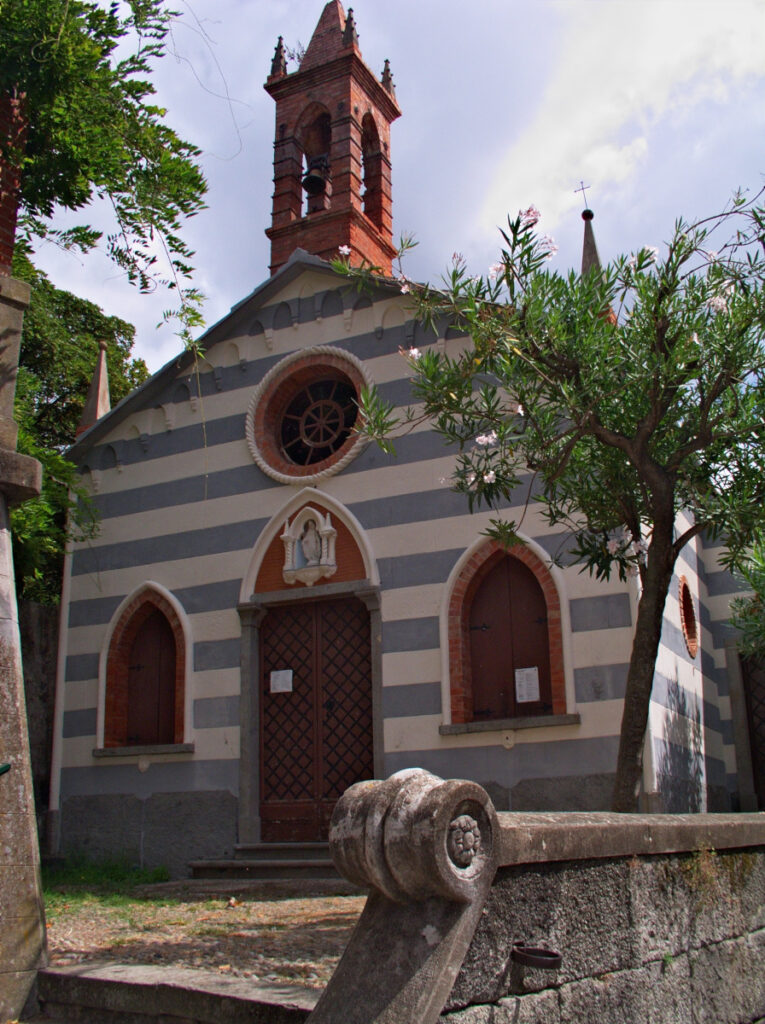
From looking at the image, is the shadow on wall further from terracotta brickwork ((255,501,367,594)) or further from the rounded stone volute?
the rounded stone volute

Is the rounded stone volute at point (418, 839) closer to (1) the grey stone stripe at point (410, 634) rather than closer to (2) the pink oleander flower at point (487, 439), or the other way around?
(2) the pink oleander flower at point (487, 439)

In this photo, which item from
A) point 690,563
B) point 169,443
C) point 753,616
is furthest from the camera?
point 690,563

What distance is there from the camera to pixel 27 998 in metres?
5.48

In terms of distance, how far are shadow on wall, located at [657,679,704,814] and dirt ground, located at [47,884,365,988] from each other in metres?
4.00

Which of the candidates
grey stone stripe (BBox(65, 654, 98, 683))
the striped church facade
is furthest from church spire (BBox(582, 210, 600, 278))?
grey stone stripe (BBox(65, 654, 98, 683))

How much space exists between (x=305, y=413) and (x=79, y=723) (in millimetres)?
5249

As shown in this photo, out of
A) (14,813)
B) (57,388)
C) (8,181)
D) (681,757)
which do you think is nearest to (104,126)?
(8,181)

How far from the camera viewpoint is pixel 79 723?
45.0 ft

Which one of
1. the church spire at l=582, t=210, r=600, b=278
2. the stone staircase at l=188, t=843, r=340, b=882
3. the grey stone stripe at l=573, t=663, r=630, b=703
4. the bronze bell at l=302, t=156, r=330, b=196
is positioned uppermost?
the bronze bell at l=302, t=156, r=330, b=196

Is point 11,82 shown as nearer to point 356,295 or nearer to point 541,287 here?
point 541,287

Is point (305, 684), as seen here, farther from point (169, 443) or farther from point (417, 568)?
point (169, 443)

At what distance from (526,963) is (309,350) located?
10585mm

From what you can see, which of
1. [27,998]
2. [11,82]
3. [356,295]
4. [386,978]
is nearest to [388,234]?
[356,295]

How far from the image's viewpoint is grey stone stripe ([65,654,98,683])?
1384cm
